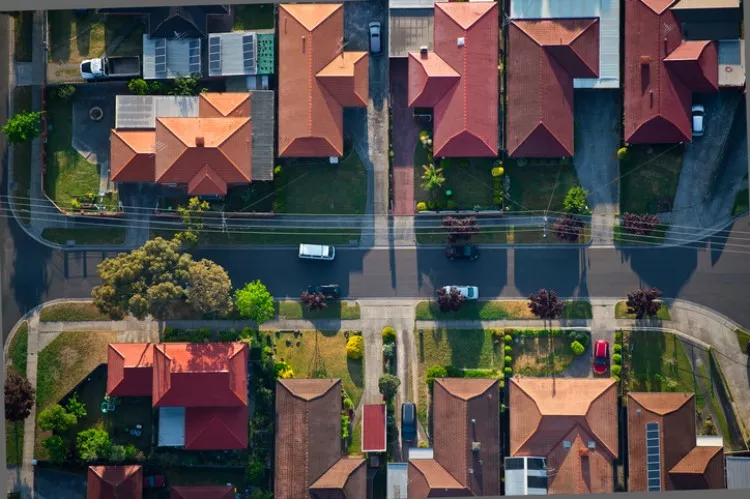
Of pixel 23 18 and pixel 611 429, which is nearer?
pixel 611 429

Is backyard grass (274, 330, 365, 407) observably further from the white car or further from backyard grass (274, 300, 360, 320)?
the white car

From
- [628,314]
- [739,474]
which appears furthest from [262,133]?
[739,474]

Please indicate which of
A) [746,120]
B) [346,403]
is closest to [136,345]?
[346,403]

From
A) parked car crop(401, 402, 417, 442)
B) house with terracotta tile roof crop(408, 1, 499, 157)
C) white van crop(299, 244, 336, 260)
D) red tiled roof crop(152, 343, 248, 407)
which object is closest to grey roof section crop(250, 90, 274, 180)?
white van crop(299, 244, 336, 260)

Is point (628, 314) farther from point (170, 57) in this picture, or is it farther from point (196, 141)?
point (170, 57)

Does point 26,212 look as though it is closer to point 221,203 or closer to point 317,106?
point 221,203

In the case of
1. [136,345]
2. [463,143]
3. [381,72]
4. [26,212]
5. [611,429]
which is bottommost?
[611,429]

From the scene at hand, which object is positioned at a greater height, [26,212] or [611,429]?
[26,212]
